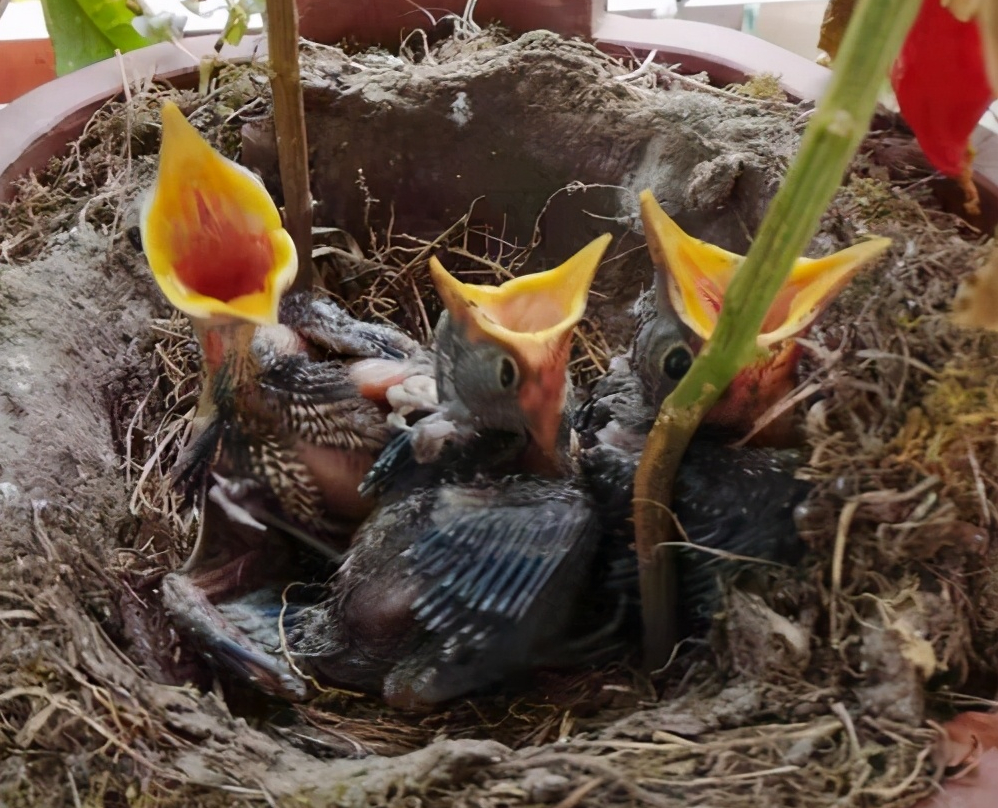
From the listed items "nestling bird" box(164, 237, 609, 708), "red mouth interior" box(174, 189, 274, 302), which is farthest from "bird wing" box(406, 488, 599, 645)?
"red mouth interior" box(174, 189, 274, 302)

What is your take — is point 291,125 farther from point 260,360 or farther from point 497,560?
point 497,560

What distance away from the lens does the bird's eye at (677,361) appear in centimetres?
60

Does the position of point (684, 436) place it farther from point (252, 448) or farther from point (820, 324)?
point (252, 448)

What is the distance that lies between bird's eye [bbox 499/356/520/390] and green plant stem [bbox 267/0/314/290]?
0.26m

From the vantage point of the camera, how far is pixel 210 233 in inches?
25.5

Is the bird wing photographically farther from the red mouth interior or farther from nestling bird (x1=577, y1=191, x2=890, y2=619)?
the red mouth interior

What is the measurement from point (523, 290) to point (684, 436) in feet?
0.58

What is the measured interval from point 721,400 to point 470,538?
0.21m

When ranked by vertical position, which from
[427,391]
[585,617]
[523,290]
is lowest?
[585,617]

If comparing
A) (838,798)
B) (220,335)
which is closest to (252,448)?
(220,335)

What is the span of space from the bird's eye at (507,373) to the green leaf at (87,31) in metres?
0.88

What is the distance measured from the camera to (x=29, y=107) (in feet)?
3.18

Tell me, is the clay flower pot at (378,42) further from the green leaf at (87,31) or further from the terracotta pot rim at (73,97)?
the green leaf at (87,31)

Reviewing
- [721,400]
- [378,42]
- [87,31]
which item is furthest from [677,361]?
[87,31]
